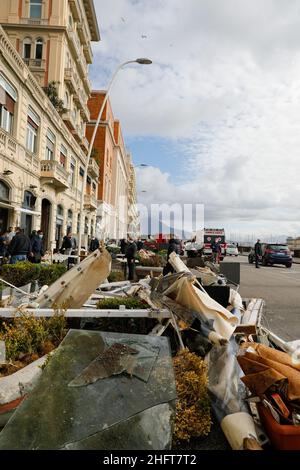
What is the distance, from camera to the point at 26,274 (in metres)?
7.74

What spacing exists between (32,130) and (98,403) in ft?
66.8

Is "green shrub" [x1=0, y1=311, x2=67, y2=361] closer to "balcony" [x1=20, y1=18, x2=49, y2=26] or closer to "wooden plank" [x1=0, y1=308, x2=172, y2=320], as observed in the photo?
"wooden plank" [x1=0, y1=308, x2=172, y2=320]

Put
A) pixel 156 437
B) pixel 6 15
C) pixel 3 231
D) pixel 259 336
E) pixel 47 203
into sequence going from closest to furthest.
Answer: pixel 156 437, pixel 259 336, pixel 3 231, pixel 47 203, pixel 6 15

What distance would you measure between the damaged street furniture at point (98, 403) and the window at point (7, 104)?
52.8 feet

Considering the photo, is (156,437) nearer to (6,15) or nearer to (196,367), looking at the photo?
(196,367)

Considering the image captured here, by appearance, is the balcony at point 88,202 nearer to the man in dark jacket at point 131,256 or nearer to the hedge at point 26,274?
the man in dark jacket at point 131,256

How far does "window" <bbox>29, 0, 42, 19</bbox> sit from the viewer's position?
27.0 m

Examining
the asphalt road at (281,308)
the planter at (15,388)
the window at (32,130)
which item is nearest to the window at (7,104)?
the window at (32,130)

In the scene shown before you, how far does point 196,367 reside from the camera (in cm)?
310

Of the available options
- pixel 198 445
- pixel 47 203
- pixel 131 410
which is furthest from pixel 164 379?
pixel 47 203

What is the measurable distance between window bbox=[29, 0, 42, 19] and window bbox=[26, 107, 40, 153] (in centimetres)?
1305

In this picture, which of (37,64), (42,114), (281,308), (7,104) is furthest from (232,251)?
(281,308)

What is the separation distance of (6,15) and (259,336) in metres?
32.5

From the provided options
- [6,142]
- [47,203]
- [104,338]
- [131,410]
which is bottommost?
[131,410]
